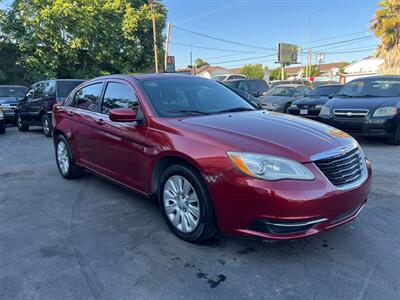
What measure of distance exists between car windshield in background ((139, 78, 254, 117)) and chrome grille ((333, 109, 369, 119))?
4.06 meters

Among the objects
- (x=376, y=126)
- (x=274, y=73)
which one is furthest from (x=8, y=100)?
(x=274, y=73)

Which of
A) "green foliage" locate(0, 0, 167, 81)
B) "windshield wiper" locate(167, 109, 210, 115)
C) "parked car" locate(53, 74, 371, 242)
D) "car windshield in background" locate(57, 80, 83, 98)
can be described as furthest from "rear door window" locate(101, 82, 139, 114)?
"green foliage" locate(0, 0, 167, 81)

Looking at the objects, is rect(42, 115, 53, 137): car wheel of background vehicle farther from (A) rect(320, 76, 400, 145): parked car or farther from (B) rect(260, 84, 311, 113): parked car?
(A) rect(320, 76, 400, 145): parked car

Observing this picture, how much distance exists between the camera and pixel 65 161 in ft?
18.1

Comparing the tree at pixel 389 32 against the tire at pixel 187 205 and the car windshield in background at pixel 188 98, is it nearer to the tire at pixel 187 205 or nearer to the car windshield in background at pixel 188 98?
the car windshield in background at pixel 188 98

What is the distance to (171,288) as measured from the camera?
8.43 ft

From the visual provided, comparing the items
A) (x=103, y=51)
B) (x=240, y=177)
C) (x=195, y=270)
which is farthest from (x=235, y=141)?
(x=103, y=51)

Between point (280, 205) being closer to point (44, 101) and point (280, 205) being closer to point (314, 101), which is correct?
point (314, 101)

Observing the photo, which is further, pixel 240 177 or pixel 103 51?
pixel 103 51

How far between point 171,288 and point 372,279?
153 cm

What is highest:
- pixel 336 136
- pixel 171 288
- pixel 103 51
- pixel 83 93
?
pixel 103 51

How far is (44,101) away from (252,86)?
8829 mm

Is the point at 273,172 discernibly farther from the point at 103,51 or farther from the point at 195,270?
the point at 103,51

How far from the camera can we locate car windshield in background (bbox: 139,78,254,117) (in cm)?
372
